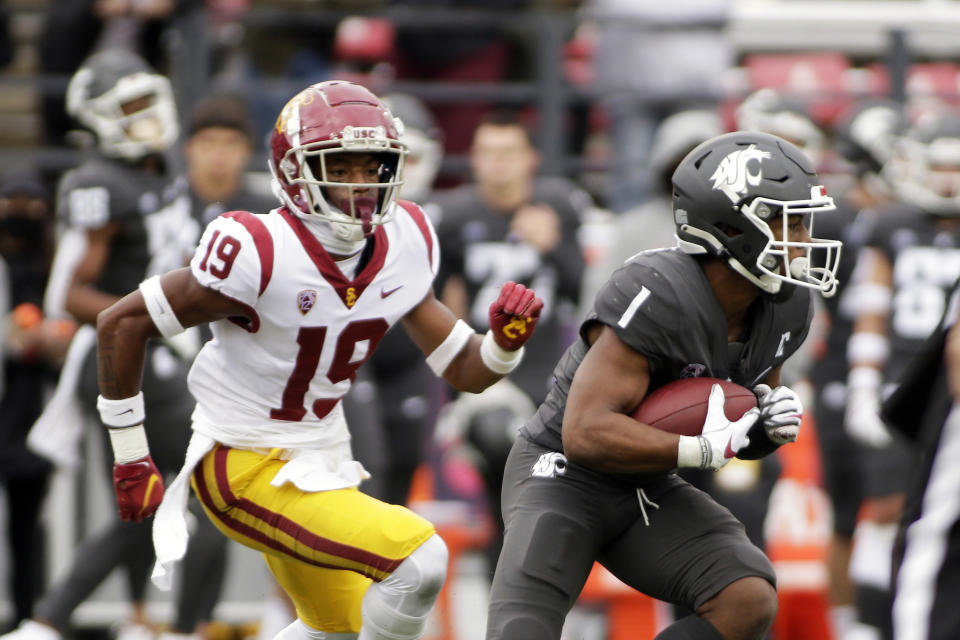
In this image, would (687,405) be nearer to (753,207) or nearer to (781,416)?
(781,416)

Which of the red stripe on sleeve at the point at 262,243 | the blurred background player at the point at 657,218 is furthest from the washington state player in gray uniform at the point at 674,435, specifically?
the blurred background player at the point at 657,218

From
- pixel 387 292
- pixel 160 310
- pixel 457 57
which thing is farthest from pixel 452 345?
pixel 457 57

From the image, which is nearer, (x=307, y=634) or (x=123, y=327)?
(x=123, y=327)

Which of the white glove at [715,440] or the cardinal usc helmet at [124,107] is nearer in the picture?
the white glove at [715,440]

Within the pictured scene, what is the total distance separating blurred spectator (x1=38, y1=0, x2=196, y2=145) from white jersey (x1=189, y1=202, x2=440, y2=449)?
4.05 meters

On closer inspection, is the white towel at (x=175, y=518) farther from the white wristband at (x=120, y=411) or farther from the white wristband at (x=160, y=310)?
the white wristband at (x=160, y=310)

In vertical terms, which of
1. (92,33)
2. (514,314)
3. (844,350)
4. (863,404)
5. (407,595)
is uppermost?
(92,33)

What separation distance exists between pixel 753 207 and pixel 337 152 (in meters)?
1.09

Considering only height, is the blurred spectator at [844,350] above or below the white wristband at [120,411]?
below

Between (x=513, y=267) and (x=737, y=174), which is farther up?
(x=737, y=174)

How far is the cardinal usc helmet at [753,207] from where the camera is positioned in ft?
13.7

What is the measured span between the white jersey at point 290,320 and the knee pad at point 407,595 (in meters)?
0.47

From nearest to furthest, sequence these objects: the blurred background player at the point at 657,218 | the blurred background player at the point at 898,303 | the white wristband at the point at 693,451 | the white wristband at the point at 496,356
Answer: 1. the white wristband at the point at 693,451
2. the white wristband at the point at 496,356
3. the blurred background player at the point at 657,218
4. the blurred background player at the point at 898,303

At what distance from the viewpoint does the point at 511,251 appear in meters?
7.23
